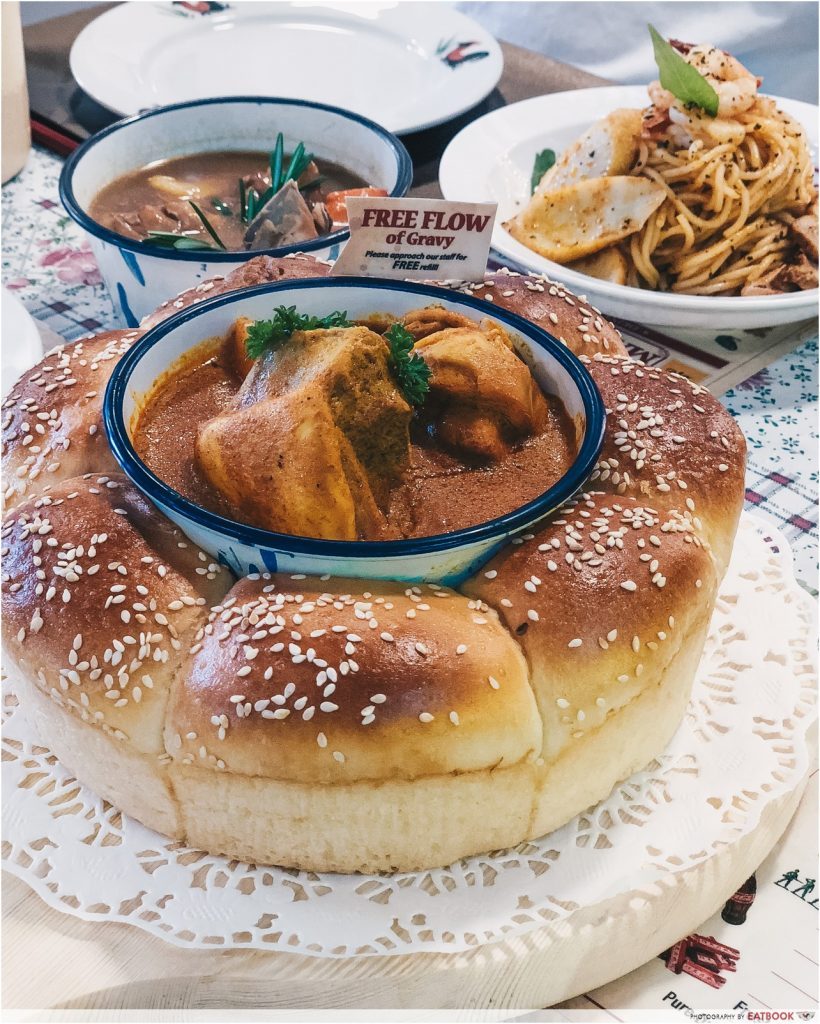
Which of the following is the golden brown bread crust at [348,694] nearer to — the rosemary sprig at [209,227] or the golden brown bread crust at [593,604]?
the golden brown bread crust at [593,604]

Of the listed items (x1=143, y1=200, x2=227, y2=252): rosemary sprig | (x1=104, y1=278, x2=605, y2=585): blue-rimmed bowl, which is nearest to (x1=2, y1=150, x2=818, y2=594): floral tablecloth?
(x1=143, y1=200, x2=227, y2=252): rosemary sprig

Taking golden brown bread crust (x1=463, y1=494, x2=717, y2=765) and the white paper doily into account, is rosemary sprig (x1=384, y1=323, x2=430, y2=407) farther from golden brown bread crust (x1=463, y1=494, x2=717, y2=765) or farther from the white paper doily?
the white paper doily

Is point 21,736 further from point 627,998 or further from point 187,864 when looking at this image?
point 627,998

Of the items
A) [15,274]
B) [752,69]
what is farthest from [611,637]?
[752,69]

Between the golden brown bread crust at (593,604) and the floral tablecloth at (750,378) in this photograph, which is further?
the floral tablecloth at (750,378)

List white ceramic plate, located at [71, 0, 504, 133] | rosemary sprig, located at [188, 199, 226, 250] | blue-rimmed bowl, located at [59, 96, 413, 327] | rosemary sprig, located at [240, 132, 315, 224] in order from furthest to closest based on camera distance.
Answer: white ceramic plate, located at [71, 0, 504, 133] < rosemary sprig, located at [240, 132, 315, 224] < rosemary sprig, located at [188, 199, 226, 250] < blue-rimmed bowl, located at [59, 96, 413, 327]

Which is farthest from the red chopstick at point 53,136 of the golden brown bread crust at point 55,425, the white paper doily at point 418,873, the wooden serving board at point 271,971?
the wooden serving board at point 271,971
